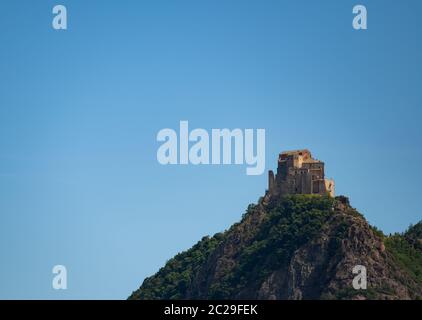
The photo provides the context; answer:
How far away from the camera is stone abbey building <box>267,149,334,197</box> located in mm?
175125

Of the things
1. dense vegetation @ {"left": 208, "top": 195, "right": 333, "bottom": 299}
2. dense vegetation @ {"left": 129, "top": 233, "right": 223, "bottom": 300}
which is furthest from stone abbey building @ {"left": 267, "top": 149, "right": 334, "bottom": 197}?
dense vegetation @ {"left": 129, "top": 233, "right": 223, "bottom": 300}

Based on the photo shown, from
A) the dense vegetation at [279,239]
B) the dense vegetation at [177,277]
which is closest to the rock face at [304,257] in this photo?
the dense vegetation at [279,239]

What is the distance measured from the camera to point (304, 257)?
175 m

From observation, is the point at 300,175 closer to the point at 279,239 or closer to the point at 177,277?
the point at 279,239

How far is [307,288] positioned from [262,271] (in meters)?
6.92

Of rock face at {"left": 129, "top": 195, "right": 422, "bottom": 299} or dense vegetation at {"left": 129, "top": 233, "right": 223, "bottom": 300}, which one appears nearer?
rock face at {"left": 129, "top": 195, "right": 422, "bottom": 299}

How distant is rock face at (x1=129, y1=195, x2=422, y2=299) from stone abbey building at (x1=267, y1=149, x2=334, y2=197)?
42.9 inches

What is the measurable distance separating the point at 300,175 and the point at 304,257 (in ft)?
31.4

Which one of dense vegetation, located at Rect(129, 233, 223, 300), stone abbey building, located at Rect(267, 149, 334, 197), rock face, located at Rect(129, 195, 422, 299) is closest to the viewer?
rock face, located at Rect(129, 195, 422, 299)

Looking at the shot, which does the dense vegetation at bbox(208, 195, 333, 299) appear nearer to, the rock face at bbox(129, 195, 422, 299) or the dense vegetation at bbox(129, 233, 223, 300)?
the rock face at bbox(129, 195, 422, 299)

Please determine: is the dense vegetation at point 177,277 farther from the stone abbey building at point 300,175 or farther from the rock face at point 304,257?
the stone abbey building at point 300,175
